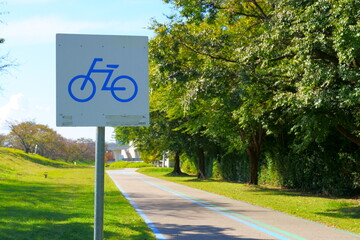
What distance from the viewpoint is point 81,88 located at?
363 centimetres

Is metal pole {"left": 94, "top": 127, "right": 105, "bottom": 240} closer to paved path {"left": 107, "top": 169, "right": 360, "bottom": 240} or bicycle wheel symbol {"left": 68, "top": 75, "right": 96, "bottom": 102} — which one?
bicycle wheel symbol {"left": 68, "top": 75, "right": 96, "bottom": 102}

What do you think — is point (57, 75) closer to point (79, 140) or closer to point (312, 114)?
point (312, 114)

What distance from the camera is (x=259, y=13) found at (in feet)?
58.1

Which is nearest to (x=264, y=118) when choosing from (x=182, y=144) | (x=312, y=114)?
(x=312, y=114)

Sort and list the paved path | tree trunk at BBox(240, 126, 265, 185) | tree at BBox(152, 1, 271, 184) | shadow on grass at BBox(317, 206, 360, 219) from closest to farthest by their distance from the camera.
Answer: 1. the paved path
2. shadow on grass at BBox(317, 206, 360, 219)
3. tree at BBox(152, 1, 271, 184)
4. tree trunk at BBox(240, 126, 265, 185)

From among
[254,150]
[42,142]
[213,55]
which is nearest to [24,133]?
[42,142]

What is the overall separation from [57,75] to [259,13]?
1520 cm

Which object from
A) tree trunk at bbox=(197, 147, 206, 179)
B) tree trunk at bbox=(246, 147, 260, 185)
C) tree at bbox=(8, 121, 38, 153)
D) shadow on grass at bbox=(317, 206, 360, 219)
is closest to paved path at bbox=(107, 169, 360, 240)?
Result: shadow on grass at bbox=(317, 206, 360, 219)

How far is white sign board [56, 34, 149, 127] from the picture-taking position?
362 cm

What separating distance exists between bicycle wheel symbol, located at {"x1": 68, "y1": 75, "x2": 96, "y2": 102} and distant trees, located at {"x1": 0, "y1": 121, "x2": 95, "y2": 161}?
88671 mm

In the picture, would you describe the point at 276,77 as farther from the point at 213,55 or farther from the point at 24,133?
the point at 24,133

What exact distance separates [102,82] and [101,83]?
0.5 inches

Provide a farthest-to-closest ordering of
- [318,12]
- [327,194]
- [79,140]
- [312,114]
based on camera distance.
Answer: [79,140] < [327,194] < [312,114] < [318,12]

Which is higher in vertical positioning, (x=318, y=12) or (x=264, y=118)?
(x=318, y=12)
